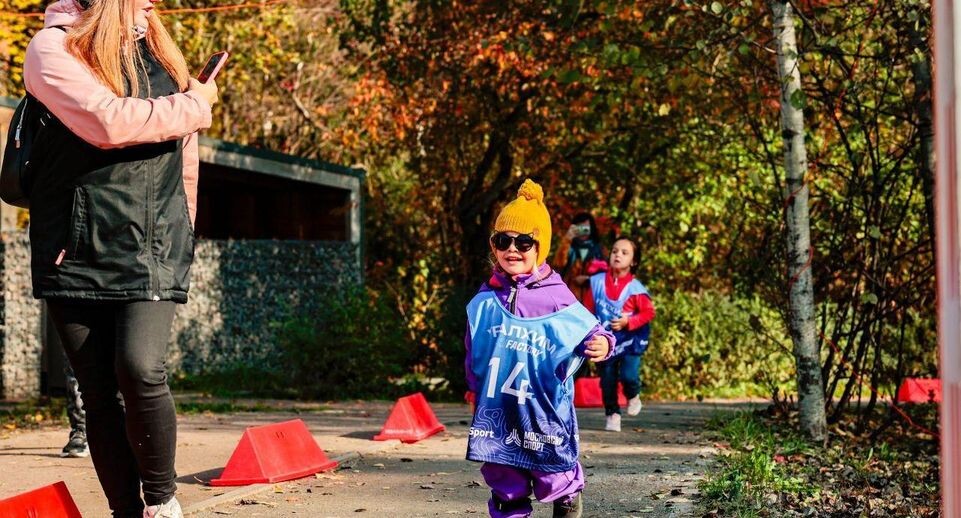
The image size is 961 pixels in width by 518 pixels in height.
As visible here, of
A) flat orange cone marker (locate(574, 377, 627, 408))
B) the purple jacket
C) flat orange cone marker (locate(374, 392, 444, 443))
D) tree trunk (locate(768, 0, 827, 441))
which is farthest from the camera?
flat orange cone marker (locate(574, 377, 627, 408))

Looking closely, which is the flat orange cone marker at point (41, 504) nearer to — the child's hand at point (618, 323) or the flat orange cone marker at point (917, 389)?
the child's hand at point (618, 323)

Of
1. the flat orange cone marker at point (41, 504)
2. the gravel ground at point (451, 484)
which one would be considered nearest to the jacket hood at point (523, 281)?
the gravel ground at point (451, 484)

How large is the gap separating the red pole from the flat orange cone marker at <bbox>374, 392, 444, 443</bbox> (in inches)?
269

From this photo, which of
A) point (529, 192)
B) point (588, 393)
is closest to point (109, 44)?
point (529, 192)

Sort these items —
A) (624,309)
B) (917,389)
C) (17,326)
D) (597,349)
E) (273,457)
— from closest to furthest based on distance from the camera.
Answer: (597,349), (273,457), (624,309), (917,389), (17,326)

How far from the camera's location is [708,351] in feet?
55.5

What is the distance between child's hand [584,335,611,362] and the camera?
4961 mm

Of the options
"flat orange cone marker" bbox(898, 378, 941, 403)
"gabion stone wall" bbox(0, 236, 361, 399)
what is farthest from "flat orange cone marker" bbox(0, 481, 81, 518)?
"gabion stone wall" bbox(0, 236, 361, 399)

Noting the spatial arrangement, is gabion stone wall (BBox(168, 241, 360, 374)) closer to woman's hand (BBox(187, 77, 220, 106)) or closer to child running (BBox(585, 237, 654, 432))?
child running (BBox(585, 237, 654, 432))

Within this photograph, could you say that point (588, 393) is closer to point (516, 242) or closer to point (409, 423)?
point (409, 423)

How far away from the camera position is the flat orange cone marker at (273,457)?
6559mm

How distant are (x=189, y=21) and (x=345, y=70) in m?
5.65

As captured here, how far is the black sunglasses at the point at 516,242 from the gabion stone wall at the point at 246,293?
1165cm

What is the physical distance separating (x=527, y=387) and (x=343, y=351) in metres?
8.91
